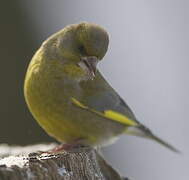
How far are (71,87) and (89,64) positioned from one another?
0.30 m

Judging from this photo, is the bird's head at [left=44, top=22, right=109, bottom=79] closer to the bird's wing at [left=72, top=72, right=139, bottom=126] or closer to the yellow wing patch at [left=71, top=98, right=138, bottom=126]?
the bird's wing at [left=72, top=72, right=139, bottom=126]

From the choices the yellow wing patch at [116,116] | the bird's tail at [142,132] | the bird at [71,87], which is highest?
the bird at [71,87]

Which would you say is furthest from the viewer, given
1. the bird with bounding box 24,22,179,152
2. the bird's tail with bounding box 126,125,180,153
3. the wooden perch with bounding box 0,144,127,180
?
the bird's tail with bounding box 126,125,180,153

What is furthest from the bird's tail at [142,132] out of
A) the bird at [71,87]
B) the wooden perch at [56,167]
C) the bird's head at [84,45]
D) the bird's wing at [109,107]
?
the wooden perch at [56,167]

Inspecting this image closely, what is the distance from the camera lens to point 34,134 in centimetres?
800

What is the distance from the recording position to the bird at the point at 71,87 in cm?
503

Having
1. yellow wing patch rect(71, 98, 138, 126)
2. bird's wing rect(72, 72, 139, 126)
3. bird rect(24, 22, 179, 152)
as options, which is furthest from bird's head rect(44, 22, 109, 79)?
yellow wing patch rect(71, 98, 138, 126)

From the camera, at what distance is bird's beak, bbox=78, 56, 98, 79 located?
4.89 metres

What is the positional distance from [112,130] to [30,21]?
11.7ft

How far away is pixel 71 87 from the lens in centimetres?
514

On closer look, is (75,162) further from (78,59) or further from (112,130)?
(112,130)

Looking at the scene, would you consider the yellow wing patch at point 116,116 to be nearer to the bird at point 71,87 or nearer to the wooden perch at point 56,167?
the bird at point 71,87

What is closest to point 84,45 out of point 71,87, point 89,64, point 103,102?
point 89,64

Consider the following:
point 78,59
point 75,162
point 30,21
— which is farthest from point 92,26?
point 30,21
